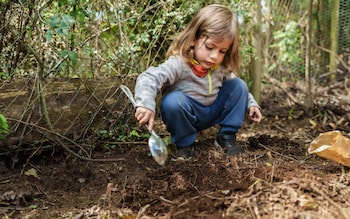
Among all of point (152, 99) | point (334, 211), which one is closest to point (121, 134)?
point (152, 99)

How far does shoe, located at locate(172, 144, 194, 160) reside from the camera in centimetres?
262

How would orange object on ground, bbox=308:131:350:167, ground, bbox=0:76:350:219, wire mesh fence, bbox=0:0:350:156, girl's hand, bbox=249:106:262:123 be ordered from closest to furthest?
ground, bbox=0:76:350:219
orange object on ground, bbox=308:131:350:167
wire mesh fence, bbox=0:0:350:156
girl's hand, bbox=249:106:262:123

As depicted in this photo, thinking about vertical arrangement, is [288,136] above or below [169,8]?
below

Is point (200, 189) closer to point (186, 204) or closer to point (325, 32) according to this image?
point (186, 204)

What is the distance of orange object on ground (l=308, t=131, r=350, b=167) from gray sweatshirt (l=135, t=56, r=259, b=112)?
54 cm

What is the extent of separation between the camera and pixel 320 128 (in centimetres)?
346

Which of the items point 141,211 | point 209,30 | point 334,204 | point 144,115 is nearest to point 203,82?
point 209,30

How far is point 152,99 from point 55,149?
78cm

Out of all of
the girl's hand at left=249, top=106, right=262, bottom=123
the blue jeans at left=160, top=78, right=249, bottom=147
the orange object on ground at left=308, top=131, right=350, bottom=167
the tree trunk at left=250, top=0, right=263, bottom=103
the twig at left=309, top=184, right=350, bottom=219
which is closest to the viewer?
the twig at left=309, top=184, right=350, bottom=219

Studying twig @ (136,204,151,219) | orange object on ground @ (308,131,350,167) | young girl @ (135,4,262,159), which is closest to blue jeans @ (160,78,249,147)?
young girl @ (135,4,262,159)

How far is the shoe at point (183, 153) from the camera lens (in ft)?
8.60

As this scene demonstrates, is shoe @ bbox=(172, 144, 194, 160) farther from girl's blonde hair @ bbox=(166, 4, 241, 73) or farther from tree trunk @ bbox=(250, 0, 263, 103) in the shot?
tree trunk @ bbox=(250, 0, 263, 103)

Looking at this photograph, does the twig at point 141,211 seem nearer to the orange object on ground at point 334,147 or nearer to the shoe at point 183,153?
the shoe at point 183,153

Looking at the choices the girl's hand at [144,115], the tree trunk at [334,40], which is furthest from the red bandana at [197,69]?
the tree trunk at [334,40]
